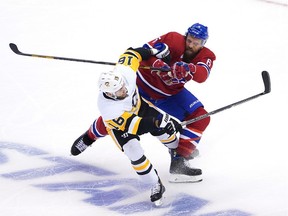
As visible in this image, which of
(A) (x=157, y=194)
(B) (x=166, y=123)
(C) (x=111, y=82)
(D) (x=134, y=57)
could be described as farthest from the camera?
(D) (x=134, y=57)

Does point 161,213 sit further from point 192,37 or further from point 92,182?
point 192,37

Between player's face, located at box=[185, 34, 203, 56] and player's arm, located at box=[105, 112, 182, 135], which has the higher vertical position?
player's face, located at box=[185, 34, 203, 56]

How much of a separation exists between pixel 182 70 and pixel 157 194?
729mm

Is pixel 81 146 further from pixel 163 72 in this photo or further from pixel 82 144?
pixel 163 72

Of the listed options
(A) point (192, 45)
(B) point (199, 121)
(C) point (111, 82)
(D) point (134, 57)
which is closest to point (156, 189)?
(B) point (199, 121)

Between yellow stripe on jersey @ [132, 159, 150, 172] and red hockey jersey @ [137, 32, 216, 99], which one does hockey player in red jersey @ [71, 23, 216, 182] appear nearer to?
red hockey jersey @ [137, 32, 216, 99]

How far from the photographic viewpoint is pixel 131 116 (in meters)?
3.35

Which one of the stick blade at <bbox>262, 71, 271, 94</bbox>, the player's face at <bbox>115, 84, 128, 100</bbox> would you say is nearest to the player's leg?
the player's face at <bbox>115, 84, 128, 100</bbox>

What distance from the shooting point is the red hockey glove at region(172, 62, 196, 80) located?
356cm

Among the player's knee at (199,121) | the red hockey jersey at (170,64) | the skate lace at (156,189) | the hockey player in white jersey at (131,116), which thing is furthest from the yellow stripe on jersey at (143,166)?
the red hockey jersey at (170,64)

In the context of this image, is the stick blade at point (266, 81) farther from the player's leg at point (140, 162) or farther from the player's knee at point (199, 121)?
the player's leg at point (140, 162)

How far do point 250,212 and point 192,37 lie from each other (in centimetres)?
112

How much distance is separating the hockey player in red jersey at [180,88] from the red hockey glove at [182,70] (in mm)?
85

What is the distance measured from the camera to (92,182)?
379 cm
